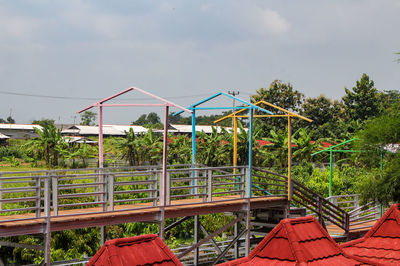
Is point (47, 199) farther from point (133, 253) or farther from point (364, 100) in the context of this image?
point (364, 100)

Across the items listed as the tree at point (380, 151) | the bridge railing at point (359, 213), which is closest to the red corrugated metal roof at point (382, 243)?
the tree at point (380, 151)

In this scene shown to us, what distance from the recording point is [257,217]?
1684 cm

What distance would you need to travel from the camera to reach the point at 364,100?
4462 cm

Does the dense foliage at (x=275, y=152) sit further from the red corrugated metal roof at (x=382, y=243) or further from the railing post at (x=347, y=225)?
the red corrugated metal roof at (x=382, y=243)

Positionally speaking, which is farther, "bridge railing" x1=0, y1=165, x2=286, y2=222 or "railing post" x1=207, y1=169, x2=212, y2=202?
"railing post" x1=207, y1=169, x2=212, y2=202

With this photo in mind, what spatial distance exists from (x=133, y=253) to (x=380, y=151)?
1278 cm

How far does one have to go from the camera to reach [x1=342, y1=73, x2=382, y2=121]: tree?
4425 cm

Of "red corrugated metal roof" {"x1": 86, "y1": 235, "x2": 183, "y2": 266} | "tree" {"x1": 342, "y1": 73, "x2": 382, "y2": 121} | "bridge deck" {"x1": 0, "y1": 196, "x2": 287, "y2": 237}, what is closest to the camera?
"red corrugated metal roof" {"x1": 86, "y1": 235, "x2": 183, "y2": 266}

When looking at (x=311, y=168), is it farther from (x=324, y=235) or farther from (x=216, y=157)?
(x=324, y=235)

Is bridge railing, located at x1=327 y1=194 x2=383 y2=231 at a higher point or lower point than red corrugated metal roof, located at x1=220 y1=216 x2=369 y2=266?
lower

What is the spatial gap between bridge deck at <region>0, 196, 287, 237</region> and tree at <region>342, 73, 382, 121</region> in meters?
31.8

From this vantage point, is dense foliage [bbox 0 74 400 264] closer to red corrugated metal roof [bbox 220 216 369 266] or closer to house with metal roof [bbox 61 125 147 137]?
red corrugated metal roof [bbox 220 216 369 266]

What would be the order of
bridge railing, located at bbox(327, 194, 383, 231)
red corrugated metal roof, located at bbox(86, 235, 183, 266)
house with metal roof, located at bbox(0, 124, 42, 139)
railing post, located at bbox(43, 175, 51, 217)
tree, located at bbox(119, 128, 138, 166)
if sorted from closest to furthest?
red corrugated metal roof, located at bbox(86, 235, 183, 266) < railing post, located at bbox(43, 175, 51, 217) < bridge railing, located at bbox(327, 194, 383, 231) < tree, located at bbox(119, 128, 138, 166) < house with metal roof, located at bbox(0, 124, 42, 139)

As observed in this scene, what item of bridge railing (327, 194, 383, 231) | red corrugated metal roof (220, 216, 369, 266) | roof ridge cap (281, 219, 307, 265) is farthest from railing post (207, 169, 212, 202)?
bridge railing (327, 194, 383, 231)
